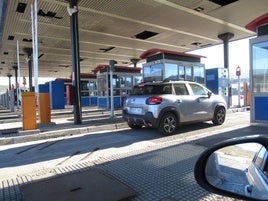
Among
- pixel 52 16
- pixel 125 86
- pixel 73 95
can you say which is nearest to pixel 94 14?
pixel 52 16

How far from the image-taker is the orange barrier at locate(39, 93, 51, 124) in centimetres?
970

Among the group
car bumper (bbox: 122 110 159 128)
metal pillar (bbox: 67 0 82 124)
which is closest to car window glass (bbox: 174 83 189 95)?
car bumper (bbox: 122 110 159 128)

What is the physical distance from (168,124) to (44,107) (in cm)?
503

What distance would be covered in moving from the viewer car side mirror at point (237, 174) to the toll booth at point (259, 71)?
708 centimetres

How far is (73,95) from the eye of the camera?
993 cm

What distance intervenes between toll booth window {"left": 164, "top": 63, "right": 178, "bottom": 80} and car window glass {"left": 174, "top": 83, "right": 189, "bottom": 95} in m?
4.23

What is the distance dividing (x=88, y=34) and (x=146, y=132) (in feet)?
31.3

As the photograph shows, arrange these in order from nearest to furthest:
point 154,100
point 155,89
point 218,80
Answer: point 154,100, point 155,89, point 218,80

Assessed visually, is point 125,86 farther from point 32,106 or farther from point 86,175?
point 86,175

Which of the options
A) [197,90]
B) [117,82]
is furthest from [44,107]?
[117,82]

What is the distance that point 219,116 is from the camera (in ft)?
30.6

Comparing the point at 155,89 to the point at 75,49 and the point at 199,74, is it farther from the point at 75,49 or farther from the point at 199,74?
the point at 199,74

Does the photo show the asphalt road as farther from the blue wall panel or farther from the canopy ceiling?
the canopy ceiling

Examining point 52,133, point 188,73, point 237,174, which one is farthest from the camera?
point 188,73
